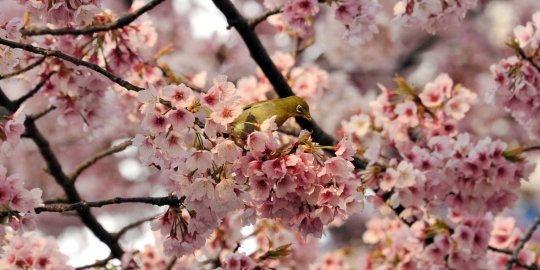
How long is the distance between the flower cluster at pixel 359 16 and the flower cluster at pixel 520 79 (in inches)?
27.7

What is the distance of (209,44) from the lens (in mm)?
7082

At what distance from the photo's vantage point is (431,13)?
9.43 feet

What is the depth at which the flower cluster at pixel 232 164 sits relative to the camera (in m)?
1.71

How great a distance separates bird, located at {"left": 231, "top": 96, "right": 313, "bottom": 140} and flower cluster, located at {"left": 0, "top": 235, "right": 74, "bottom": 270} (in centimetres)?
118

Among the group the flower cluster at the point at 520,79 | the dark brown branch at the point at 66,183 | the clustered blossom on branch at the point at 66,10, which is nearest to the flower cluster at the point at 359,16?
the flower cluster at the point at 520,79

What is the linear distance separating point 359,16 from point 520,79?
0.90 meters

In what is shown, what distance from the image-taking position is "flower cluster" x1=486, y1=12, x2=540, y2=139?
2992 millimetres

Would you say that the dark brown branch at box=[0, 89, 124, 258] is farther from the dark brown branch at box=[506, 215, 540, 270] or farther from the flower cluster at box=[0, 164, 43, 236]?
the dark brown branch at box=[506, 215, 540, 270]

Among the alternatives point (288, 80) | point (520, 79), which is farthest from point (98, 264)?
point (520, 79)

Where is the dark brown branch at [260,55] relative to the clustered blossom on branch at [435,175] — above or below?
above

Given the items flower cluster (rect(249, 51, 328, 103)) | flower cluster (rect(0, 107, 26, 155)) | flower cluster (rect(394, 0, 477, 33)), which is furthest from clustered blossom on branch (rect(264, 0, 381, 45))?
flower cluster (rect(0, 107, 26, 155))

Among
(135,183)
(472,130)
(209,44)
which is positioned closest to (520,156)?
(209,44)

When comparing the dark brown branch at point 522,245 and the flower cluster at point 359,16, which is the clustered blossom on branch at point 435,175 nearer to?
the dark brown branch at point 522,245

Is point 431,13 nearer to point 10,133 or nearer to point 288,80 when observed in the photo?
point 288,80
